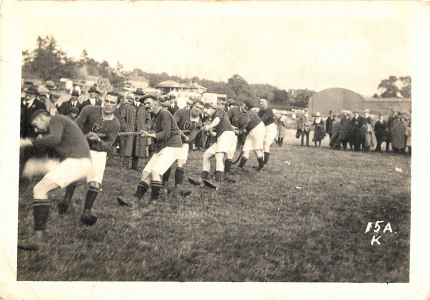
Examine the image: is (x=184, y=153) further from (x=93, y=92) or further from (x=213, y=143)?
(x=93, y=92)

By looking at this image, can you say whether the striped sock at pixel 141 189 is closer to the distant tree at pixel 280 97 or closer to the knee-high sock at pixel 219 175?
the knee-high sock at pixel 219 175

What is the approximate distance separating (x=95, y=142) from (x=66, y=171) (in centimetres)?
48

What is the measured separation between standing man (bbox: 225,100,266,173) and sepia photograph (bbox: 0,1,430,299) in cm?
2

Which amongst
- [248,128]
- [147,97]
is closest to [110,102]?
[147,97]

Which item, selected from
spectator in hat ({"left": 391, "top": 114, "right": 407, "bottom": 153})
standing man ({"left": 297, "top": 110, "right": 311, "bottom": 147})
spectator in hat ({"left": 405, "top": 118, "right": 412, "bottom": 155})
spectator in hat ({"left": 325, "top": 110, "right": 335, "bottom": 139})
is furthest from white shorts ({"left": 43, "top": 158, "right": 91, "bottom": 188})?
spectator in hat ({"left": 405, "top": 118, "right": 412, "bottom": 155})

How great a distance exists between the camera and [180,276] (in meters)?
4.93

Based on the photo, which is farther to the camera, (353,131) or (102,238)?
(353,131)

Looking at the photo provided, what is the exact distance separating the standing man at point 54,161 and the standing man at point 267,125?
2.18 metres

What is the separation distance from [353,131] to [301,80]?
3.16 feet

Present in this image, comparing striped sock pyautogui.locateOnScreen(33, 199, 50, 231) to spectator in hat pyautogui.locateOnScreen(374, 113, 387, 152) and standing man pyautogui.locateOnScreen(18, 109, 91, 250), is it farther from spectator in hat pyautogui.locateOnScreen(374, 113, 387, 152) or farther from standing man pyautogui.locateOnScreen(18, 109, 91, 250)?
spectator in hat pyautogui.locateOnScreen(374, 113, 387, 152)

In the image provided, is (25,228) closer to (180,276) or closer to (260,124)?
(180,276)

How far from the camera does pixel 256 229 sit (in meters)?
5.07

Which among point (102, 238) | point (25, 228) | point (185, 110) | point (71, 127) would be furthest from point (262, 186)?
point (25, 228)

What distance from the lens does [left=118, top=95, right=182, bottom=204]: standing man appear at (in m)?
5.11
